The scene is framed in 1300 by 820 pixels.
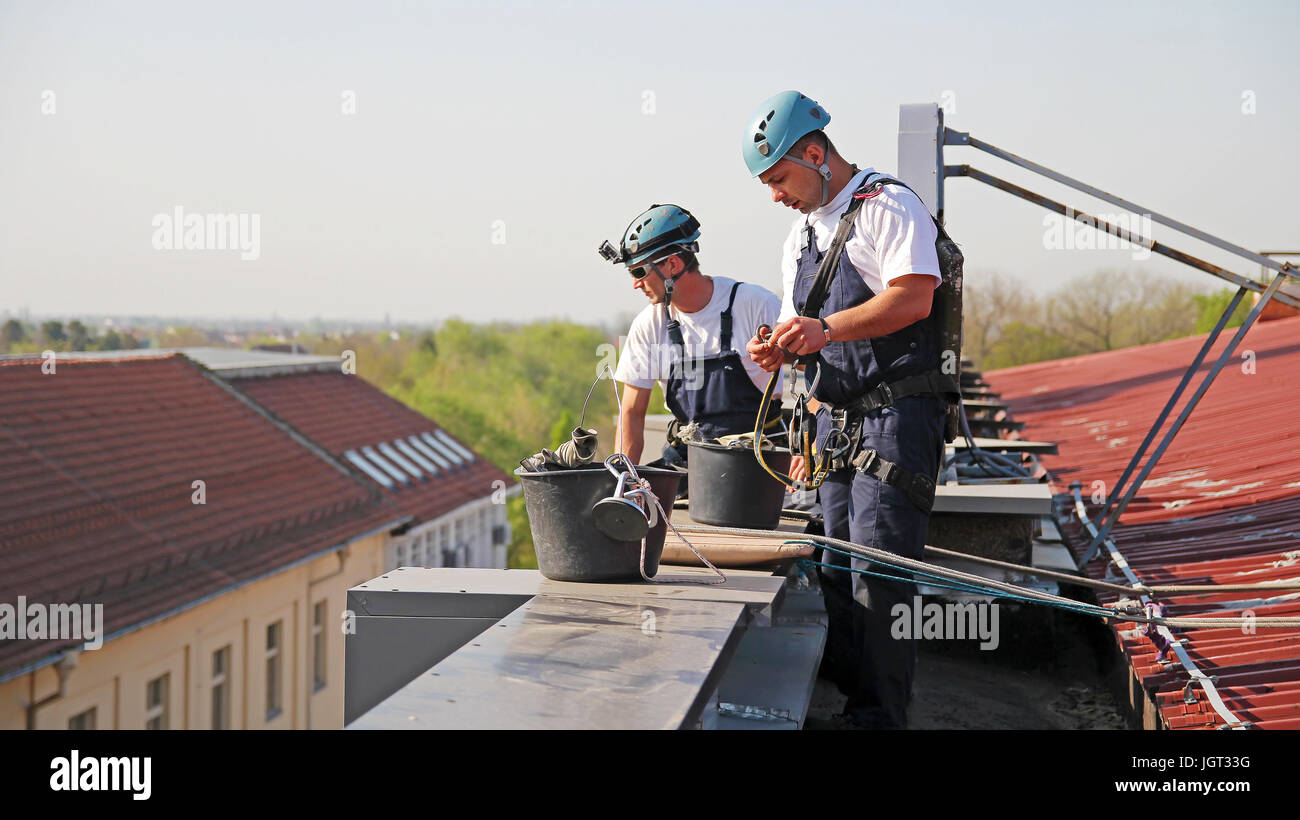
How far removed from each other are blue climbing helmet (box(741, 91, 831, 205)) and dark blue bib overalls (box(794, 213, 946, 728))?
0.33 meters

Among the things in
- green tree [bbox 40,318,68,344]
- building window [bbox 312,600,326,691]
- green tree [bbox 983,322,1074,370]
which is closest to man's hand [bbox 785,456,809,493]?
building window [bbox 312,600,326,691]

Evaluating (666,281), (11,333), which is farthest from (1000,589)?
(11,333)

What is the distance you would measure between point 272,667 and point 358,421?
13253 millimetres

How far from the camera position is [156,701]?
22.5 m

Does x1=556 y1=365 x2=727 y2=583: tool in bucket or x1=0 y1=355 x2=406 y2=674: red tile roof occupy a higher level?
x1=556 y1=365 x2=727 y2=583: tool in bucket

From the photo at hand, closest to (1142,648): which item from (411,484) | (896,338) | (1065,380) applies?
(896,338)

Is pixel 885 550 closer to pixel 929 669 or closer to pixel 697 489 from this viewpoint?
pixel 697 489

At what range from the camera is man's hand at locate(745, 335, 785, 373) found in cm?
377

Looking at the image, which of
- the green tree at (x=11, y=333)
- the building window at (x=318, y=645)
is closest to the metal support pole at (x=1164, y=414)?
the building window at (x=318, y=645)

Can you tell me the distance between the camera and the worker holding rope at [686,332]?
5.43 metres

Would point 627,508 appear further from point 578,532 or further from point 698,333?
point 698,333

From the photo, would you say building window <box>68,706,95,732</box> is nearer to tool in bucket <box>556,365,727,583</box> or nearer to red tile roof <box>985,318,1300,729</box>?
red tile roof <box>985,318,1300,729</box>

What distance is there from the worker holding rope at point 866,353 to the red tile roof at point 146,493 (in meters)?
17.0

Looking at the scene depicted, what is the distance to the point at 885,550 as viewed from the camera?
388 centimetres
